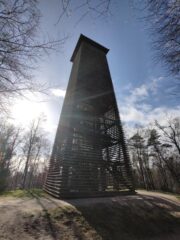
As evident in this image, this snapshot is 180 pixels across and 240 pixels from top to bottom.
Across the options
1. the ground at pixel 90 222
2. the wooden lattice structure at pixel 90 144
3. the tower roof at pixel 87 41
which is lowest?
the ground at pixel 90 222

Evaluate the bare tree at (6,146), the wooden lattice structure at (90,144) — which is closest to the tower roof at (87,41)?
the wooden lattice structure at (90,144)

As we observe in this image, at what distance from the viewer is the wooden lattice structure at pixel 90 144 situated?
6.75m

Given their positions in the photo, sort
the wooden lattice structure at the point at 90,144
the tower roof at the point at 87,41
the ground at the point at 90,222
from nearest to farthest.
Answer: the ground at the point at 90,222 → the wooden lattice structure at the point at 90,144 → the tower roof at the point at 87,41

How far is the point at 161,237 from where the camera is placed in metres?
4.14

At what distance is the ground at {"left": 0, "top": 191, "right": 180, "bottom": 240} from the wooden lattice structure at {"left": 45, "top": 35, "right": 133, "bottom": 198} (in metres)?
1.62

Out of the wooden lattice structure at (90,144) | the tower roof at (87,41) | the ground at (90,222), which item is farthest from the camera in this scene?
the tower roof at (87,41)

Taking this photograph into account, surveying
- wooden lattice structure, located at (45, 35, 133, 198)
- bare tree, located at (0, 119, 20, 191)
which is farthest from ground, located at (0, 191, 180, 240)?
bare tree, located at (0, 119, 20, 191)

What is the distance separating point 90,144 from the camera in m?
7.88

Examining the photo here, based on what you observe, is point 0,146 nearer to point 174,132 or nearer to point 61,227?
point 61,227

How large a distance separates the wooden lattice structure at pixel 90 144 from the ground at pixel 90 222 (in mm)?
1620

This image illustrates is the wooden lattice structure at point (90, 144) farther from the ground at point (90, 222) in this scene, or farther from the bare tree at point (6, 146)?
the bare tree at point (6, 146)

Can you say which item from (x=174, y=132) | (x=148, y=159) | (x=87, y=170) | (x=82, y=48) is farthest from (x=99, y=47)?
(x=148, y=159)

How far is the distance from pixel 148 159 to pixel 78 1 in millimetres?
26265

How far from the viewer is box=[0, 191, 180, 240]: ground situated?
330cm
